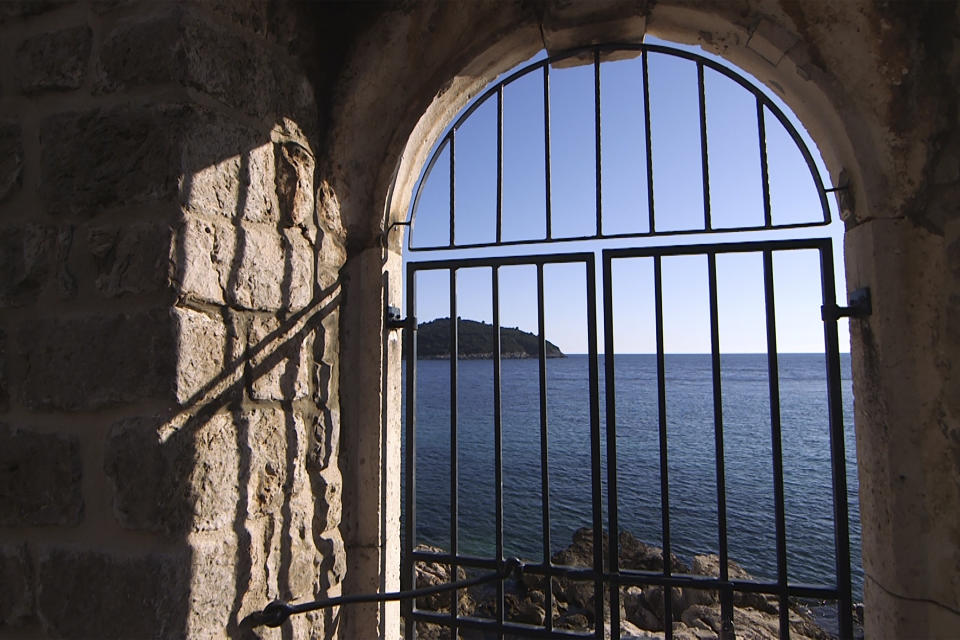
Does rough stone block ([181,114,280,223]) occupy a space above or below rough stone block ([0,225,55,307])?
above

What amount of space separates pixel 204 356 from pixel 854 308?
1859 millimetres

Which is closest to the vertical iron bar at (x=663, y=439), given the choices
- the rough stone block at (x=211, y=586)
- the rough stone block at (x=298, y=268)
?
the rough stone block at (x=298, y=268)

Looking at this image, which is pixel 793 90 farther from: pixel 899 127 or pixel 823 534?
pixel 823 534

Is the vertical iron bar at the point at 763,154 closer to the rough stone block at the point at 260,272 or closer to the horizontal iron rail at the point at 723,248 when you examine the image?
the horizontal iron rail at the point at 723,248

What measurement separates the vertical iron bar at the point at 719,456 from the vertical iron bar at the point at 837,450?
31cm

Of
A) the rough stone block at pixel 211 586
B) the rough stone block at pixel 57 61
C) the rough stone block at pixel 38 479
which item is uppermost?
the rough stone block at pixel 57 61

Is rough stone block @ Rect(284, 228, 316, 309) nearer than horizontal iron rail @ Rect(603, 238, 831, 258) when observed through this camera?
Yes

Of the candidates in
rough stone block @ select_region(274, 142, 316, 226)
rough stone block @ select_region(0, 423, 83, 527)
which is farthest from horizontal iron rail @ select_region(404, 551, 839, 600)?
rough stone block @ select_region(274, 142, 316, 226)

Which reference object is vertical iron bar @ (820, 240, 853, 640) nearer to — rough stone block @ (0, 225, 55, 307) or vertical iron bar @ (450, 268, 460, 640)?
vertical iron bar @ (450, 268, 460, 640)

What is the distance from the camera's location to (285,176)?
63.4 inches

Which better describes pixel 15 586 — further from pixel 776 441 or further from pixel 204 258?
pixel 776 441

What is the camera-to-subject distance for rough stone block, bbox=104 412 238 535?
46.5 inches

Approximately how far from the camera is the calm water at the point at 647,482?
11367 mm

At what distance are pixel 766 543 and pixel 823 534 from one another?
9.73 ft
